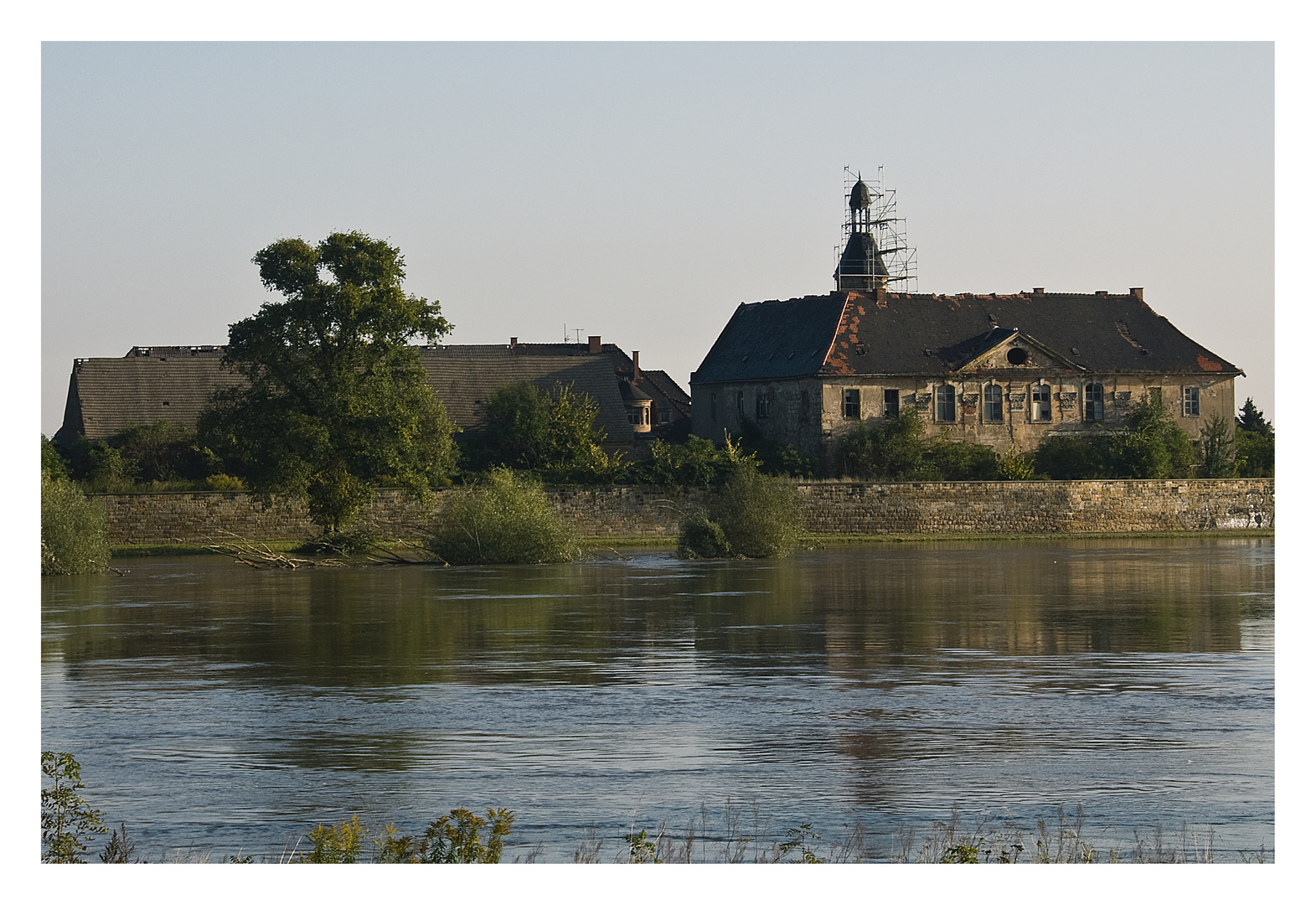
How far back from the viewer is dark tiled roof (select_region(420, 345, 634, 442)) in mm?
71250

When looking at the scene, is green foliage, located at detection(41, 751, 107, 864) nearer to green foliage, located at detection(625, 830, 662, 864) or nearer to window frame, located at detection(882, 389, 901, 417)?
green foliage, located at detection(625, 830, 662, 864)

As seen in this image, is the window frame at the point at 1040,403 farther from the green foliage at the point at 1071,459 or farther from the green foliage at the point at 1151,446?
the green foliage at the point at 1151,446

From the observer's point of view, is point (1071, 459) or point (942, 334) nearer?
point (1071, 459)

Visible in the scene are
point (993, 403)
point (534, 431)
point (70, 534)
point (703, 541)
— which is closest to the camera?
point (70, 534)

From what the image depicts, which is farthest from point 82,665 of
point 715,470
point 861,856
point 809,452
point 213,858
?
point 809,452

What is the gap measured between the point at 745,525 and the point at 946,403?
2421cm

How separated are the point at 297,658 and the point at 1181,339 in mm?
55439

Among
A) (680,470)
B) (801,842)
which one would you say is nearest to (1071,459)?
(680,470)

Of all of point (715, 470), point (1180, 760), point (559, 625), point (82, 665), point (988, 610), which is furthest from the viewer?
point (715, 470)

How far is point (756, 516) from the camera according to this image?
43.0 m

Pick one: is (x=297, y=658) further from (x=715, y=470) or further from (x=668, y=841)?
(x=715, y=470)

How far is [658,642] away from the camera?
2234 centimetres

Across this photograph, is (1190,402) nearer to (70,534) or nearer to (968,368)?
(968,368)

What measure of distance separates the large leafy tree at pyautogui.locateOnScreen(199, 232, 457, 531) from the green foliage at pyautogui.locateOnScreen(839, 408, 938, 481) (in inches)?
922
